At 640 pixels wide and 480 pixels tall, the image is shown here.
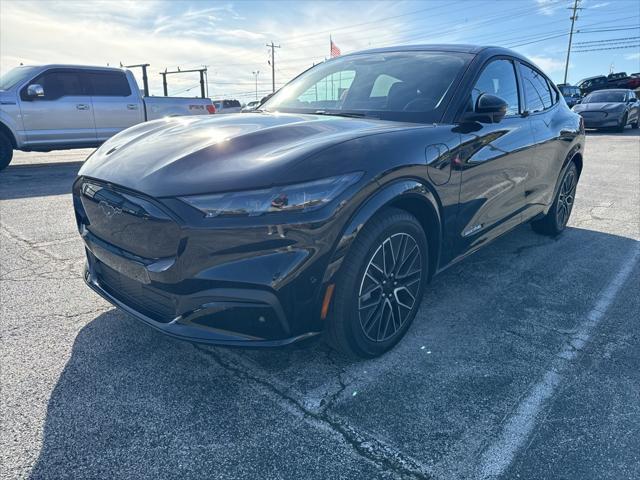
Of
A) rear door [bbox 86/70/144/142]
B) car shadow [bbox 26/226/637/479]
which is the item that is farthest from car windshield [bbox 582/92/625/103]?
car shadow [bbox 26/226/637/479]

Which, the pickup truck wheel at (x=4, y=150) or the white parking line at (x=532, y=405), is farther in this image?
the pickup truck wheel at (x=4, y=150)

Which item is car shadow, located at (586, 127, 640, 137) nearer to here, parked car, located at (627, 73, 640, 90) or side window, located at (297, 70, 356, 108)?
parked car, located at (627, 73, 640, 90)

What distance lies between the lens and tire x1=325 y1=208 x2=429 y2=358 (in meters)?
2.26

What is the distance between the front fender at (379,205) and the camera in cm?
214

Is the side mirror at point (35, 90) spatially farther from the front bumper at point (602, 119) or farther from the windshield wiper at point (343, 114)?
the front bumper at point (602, 119)

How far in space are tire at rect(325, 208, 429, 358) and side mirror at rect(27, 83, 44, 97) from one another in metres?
9.24

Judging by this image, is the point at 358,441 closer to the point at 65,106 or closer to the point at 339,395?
the point at 339,395

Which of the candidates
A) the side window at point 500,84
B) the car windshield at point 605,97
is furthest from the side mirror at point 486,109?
the car windshield at point 605,97

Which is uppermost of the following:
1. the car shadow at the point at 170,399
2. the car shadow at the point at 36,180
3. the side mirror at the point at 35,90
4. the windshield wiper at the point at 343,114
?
the side mirror at the point at 35,90

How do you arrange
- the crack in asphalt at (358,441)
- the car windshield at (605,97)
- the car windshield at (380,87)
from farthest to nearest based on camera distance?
the car windshield at (605,97), the car windshield at (380,87), the crack in asphalt at (358,441)

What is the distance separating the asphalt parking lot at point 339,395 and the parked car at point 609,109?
1591 cm

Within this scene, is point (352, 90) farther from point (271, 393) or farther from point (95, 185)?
point (271, 393)

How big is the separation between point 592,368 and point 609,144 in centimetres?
1370

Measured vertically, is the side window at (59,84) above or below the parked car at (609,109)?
above
